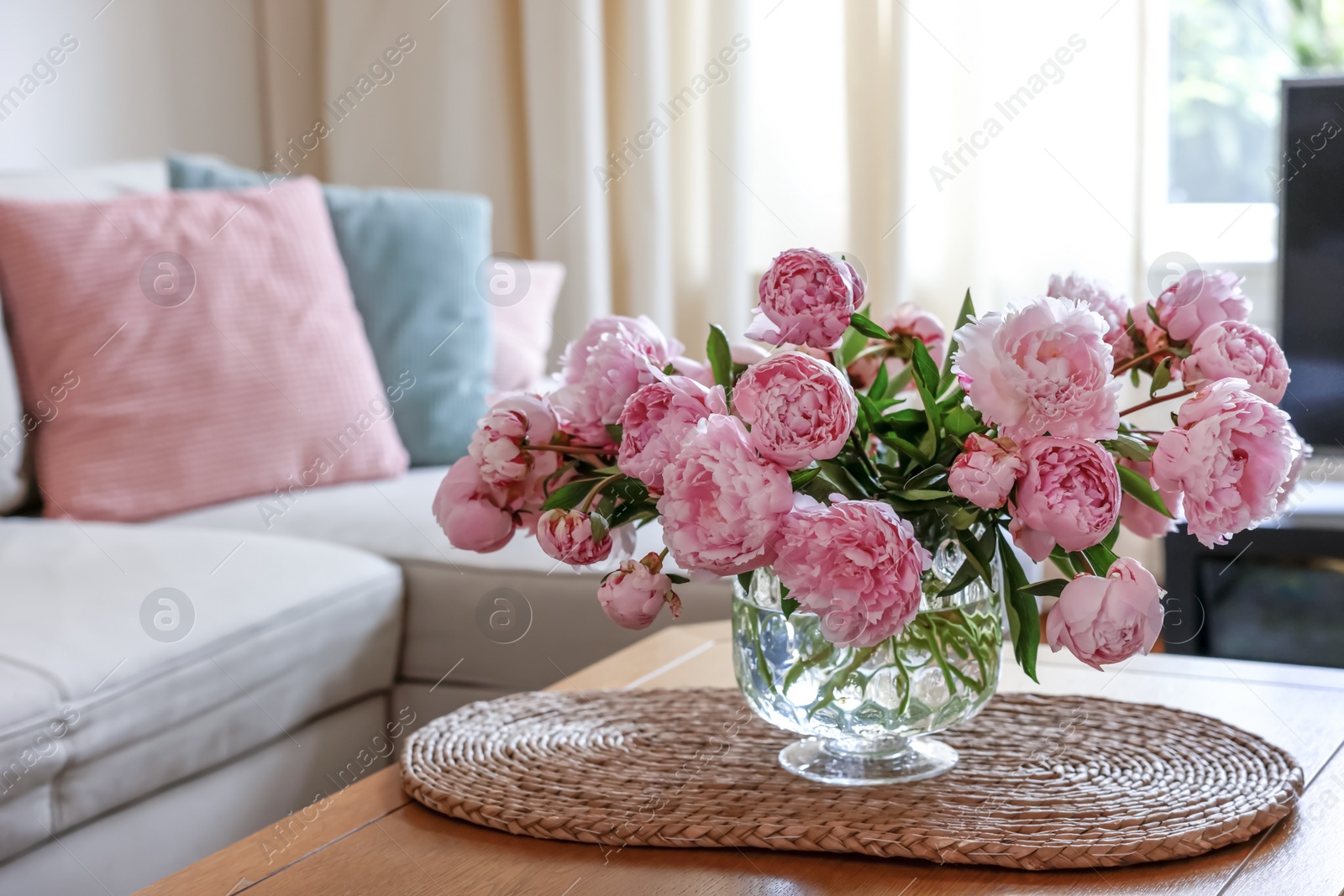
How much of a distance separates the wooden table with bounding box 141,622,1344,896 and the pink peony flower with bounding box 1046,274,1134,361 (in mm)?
284

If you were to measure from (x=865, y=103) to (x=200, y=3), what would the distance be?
1.43 metres

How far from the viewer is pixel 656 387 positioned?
0.68 meters

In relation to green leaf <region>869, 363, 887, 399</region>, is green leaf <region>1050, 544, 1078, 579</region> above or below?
below

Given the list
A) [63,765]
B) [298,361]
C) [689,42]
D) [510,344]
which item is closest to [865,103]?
[689,42]

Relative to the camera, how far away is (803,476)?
70 centimetres

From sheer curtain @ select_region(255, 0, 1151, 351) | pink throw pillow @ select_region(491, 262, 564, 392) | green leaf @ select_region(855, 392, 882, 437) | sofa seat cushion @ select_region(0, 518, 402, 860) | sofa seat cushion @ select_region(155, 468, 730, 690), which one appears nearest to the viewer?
green leaf @ select_region(855, 392, 882, 437)

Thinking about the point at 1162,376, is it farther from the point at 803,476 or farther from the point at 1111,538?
the point at 803,476

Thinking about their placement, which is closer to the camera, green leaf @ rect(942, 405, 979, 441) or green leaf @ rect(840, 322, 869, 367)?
green leaf @ rect(942, 405, 979, 441)

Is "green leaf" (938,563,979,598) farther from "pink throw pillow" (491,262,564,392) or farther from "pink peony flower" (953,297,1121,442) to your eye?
"pink throw pillow" (491,262,564,392)

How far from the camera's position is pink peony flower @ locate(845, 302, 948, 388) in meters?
0.83

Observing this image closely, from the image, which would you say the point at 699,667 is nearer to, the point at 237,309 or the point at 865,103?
the point at 237,309

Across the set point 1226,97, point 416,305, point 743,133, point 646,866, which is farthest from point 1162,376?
point 1226,97

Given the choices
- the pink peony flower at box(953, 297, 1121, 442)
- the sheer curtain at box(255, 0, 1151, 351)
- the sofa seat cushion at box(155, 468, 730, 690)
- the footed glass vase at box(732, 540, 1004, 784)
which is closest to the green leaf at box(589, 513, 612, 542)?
the footed glass vase at box(732, 540, 1004, 784)

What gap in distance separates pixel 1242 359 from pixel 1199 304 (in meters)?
0.05
